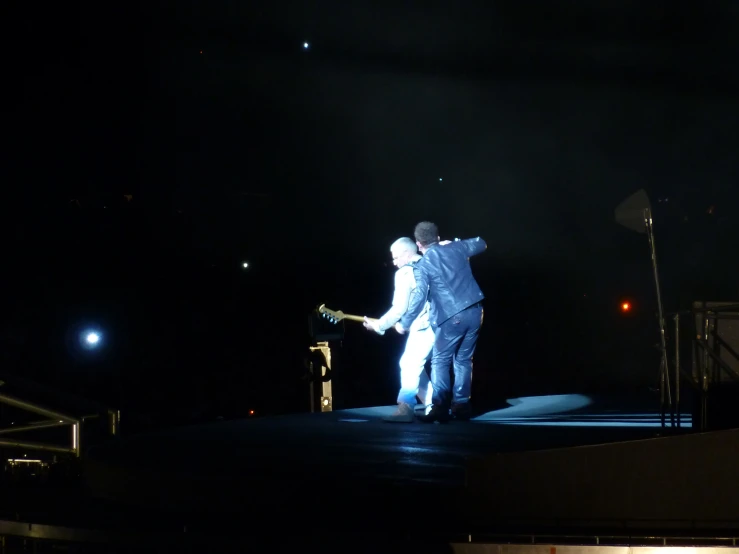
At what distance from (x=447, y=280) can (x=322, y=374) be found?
344 centimetres

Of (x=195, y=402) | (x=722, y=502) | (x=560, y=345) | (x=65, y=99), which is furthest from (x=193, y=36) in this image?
(x=722, y=502)

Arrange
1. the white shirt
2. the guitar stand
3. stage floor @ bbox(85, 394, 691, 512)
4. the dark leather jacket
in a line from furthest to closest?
the guitar stand < the white shirt < the dark leather jacket < stage floor @ bbox(85, 394, 691, 512)

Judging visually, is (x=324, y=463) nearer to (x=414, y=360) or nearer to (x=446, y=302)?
(x=446, y=302)

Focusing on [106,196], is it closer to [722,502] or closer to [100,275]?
[100,275]

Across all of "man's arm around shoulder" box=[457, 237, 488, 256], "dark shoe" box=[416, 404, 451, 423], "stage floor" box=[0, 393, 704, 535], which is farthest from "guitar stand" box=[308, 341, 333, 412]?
"man's arm around shoulder" box=[457, 237, 488, 256]

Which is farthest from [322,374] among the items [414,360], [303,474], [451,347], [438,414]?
[303,474]

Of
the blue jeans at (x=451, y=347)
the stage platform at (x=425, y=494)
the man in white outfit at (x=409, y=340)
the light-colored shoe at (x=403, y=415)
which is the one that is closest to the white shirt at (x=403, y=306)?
the man in white outfit at (x=409, y=340)

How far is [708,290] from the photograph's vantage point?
43.1 feet

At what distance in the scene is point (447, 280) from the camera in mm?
7574

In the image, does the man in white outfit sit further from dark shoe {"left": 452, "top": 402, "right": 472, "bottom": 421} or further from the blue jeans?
the blue jeans

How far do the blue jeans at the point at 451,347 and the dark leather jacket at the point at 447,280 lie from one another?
7cm

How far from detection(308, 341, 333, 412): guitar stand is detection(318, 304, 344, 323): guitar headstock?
0.61 metres

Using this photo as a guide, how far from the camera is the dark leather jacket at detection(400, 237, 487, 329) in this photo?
297 inches

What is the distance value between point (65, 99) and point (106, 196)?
2.97m
